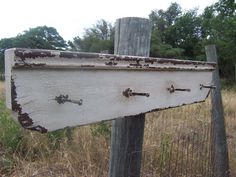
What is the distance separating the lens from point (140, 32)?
1510 mm

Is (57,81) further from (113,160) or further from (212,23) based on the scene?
(212,23)

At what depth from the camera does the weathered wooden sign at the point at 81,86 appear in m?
0.91

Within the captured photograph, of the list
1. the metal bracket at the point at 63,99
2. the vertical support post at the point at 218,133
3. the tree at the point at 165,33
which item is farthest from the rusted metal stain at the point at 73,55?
the tree at the point at 165,33

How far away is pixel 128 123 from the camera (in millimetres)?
1516

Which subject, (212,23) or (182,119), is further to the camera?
(212,23)

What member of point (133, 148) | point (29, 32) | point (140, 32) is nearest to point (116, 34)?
→ point (140, 32)

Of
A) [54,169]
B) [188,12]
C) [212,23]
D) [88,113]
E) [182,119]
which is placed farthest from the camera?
[188,12]

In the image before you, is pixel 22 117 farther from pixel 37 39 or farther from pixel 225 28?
pixel 37 39

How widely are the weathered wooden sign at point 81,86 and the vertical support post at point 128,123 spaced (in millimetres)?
164

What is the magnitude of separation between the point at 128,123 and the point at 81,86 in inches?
19.9

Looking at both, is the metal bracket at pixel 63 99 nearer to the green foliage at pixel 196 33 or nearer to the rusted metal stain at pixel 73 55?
the rusted metal stain at pixel 73 55

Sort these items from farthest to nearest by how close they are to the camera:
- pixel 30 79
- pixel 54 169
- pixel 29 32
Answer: pixel 29 32
pixel 54 169
pixel 30 79

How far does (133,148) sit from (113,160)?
0.10 metres

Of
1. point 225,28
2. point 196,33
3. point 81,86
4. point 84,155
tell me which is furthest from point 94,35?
point 81,86
